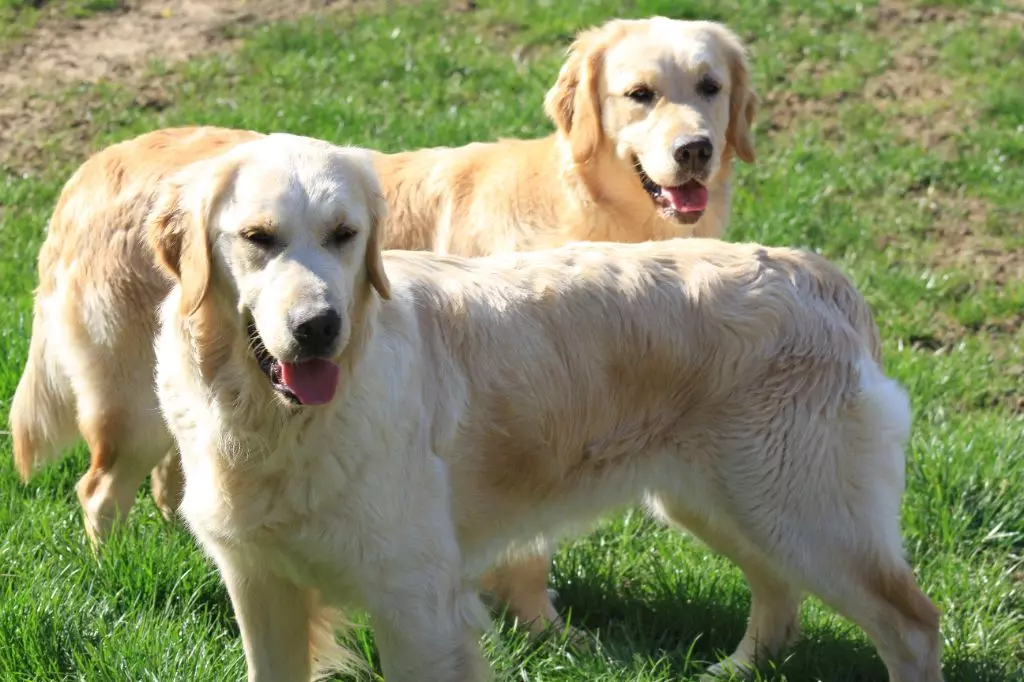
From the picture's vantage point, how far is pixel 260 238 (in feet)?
10.3

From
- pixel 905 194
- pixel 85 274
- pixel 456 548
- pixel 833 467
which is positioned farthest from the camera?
pixel 905 194

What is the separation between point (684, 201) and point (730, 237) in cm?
216

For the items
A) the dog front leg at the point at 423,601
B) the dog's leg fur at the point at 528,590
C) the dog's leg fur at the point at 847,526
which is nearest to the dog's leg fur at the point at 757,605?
the dog's leg fur at the point at 847,526

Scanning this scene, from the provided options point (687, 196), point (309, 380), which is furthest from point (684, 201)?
point (309, 380)

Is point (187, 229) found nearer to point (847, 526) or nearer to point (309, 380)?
point (309, 380)

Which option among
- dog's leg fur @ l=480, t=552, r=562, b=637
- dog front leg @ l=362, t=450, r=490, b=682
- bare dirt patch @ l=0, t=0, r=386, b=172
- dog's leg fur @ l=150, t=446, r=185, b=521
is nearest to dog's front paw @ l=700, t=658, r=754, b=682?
dog's leg fur @ l=480, t=552, r=562, b=637

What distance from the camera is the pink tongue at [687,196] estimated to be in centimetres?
484

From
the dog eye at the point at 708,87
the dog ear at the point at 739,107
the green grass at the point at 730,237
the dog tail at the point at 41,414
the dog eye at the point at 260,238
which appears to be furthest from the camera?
the dog ear at the point at 739,107

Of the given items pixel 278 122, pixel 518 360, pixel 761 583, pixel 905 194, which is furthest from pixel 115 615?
pixel 905 194

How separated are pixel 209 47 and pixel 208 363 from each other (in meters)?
5.98

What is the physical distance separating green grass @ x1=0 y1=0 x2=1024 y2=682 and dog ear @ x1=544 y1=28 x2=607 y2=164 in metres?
1.39

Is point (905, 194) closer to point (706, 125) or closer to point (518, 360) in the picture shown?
point (706, 125)

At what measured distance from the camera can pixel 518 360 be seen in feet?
12.2

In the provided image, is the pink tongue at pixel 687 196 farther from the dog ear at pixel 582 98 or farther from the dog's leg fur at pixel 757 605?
the dog's leg fur at pixel 757 605
